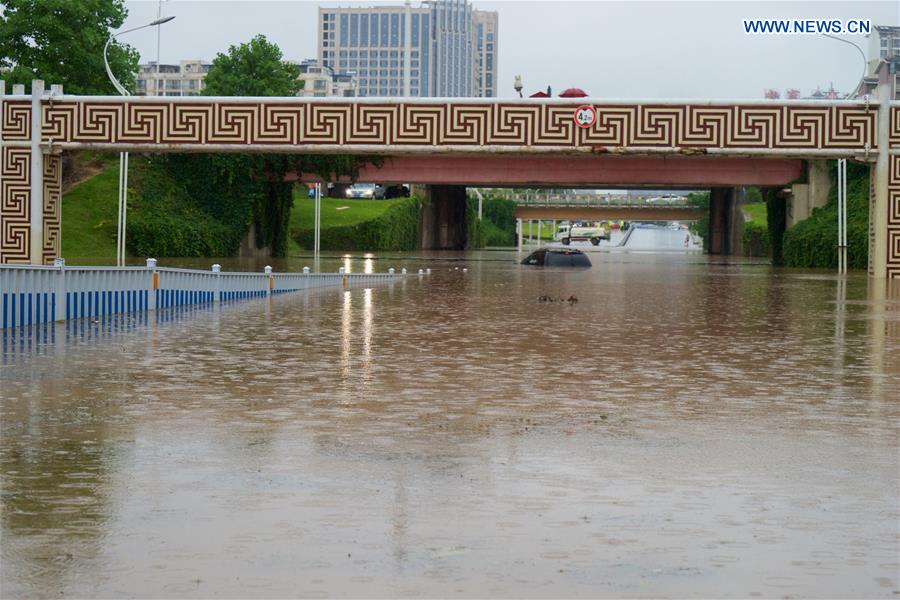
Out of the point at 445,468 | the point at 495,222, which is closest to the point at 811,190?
the point at 445,468

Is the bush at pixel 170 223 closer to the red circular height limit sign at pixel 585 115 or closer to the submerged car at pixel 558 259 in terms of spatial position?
the submerged car at pixel 558 259

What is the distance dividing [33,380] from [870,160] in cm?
3506

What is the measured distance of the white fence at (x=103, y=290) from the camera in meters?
17.1

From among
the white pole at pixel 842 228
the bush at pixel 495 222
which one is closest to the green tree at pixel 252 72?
the white pole at pixel 842 228

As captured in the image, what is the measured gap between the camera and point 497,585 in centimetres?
524

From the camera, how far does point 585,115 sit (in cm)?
4241

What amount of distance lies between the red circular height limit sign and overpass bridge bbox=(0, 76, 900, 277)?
0.04 m

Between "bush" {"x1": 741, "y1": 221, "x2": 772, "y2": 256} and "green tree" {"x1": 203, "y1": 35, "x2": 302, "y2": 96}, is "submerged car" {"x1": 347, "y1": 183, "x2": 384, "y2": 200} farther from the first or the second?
"green tree" {"x1": 203, "y1": 35, "x2": 302, "y2": 96}

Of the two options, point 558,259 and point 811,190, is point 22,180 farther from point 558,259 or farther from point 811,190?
point 811,190

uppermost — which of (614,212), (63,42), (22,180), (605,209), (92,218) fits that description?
(63,42)

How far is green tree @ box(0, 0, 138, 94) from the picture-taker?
60469 millimetres

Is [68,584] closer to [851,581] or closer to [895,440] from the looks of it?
[851,581]

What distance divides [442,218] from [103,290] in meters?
82.9

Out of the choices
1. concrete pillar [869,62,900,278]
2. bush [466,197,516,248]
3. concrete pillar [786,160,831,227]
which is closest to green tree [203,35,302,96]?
concrete pillar [786,160,831,227]
